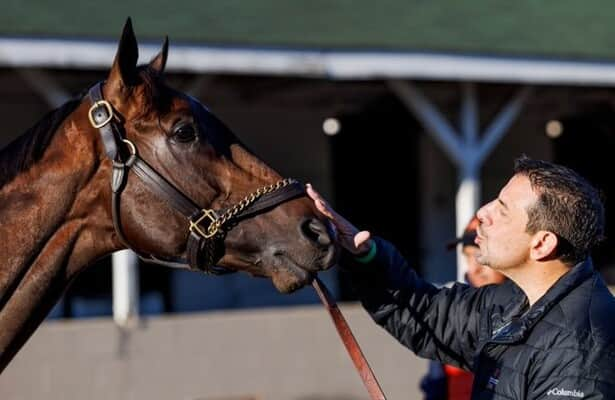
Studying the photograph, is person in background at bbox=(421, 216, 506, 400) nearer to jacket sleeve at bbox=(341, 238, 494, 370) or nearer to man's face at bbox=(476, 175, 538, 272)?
jacket sleeve at bbox=(341, 238, 494, 370)

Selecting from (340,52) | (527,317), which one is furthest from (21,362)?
(527,317)

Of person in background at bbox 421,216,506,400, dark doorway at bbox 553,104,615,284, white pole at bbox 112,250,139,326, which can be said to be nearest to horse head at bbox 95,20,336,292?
person in background at bbox 421,216,506,400

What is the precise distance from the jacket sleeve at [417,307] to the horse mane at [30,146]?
37.8 inches

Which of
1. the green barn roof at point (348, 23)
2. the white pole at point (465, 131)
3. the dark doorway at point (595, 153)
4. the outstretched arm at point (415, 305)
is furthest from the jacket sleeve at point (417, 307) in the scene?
the dark doorway at point (595, 153)

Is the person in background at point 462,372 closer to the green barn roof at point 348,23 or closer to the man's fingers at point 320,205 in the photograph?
the man's fingers at point 320,205

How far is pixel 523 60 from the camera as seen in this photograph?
379 inches

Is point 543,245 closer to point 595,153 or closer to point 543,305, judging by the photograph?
point 543,305

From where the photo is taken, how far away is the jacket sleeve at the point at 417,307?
3322 millimetres

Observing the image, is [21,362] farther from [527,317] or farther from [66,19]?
[527,317]

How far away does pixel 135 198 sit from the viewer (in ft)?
9.96

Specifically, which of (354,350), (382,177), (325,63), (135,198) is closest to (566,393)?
(354,350)

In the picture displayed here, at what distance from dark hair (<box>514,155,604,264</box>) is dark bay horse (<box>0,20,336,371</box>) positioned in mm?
582

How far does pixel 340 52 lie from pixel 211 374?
2866 millimetres

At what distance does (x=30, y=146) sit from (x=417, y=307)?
4.23 ft
